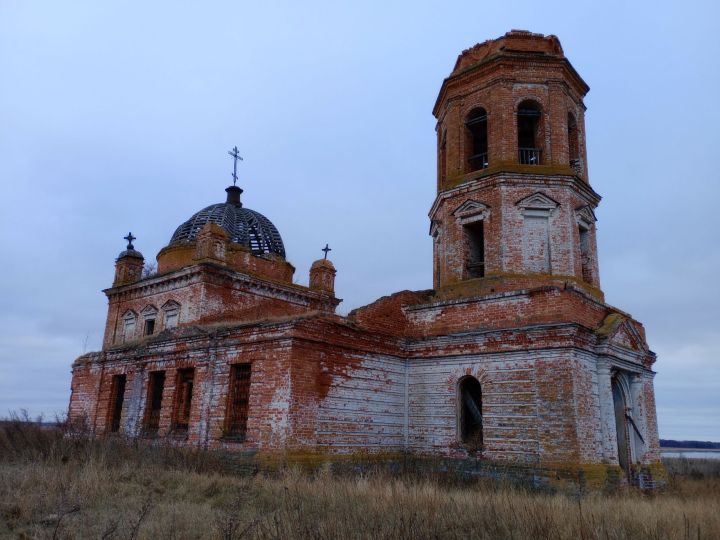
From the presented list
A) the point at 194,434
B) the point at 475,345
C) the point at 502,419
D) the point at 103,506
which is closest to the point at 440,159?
the point at 475,345

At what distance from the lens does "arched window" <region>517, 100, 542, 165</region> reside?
16938 mm

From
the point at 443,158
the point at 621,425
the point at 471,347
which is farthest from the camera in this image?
the point at 443,158

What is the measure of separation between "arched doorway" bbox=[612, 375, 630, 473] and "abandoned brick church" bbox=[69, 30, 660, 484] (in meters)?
0.03

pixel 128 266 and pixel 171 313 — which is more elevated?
pixel 128 266

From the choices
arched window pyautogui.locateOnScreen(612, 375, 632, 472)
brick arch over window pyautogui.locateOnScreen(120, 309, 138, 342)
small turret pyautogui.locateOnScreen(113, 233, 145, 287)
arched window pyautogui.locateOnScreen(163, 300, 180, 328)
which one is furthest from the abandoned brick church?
small turret pyautogui.locateOnScreen(113, 233, 145, 287)

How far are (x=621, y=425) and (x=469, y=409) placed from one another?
4399mm

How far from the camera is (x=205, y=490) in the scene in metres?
10.4

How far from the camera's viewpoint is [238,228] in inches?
930

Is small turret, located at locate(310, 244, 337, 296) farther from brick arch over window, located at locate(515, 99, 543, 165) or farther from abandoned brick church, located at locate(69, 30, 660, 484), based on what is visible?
brick arch over window, located at locate(515, 99, 543, 165)

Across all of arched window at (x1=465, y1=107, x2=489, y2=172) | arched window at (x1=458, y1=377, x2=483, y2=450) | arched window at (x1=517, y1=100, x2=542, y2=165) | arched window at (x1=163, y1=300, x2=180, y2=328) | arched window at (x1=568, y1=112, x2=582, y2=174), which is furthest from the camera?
arched window at (x1=163, y1=300, x2=180, y2=328)

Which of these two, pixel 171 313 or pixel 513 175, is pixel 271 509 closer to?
pixel 513 175

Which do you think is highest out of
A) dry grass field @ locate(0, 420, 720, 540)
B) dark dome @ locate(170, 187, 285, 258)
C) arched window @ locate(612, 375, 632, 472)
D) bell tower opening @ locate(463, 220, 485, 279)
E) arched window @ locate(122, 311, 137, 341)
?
dark dome @ locate(170, 187, 285, 258)

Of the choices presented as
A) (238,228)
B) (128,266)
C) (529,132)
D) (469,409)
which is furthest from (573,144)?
(128,266)

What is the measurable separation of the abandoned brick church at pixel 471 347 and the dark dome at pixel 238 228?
11.9ft
